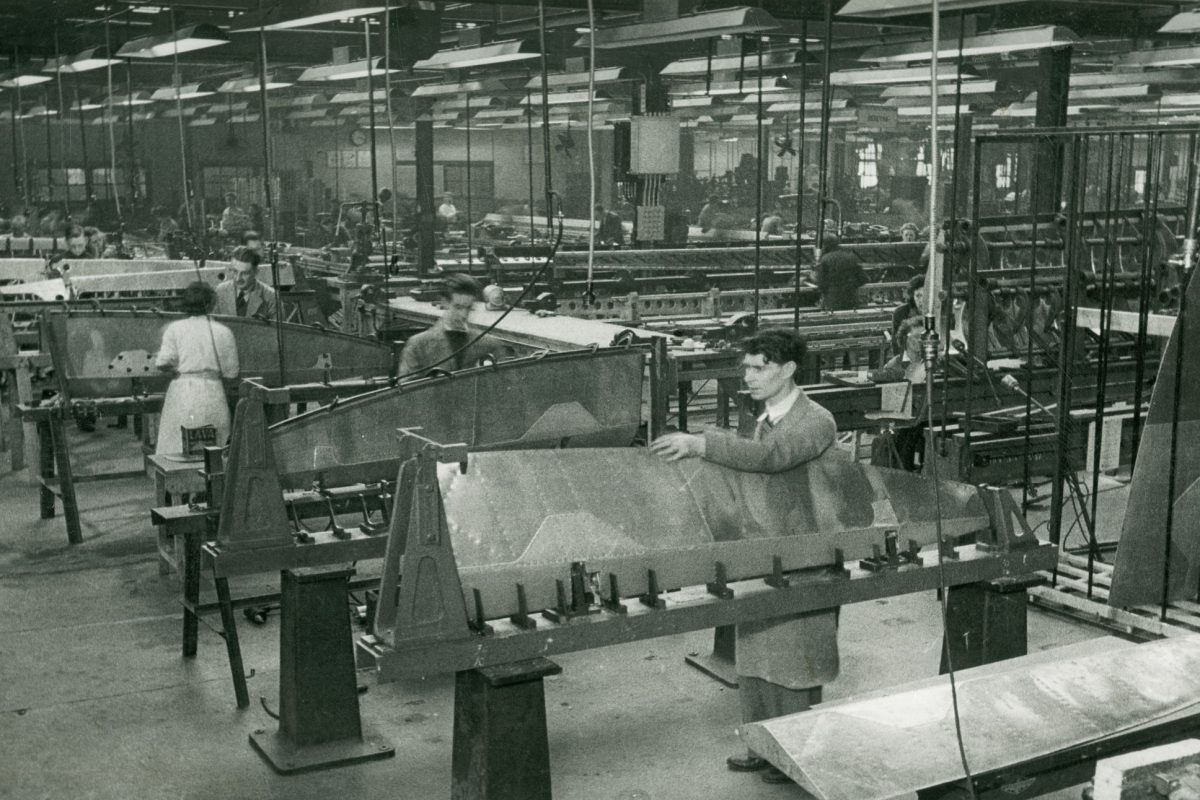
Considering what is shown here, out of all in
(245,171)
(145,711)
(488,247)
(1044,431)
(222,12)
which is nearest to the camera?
(145,711)

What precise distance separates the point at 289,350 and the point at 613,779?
4.03 meters

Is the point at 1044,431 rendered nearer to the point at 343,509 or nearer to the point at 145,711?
the point at 343,509

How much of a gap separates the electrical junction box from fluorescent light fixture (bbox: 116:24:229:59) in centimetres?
299

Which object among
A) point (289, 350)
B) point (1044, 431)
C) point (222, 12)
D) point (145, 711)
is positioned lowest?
point (145, 711)

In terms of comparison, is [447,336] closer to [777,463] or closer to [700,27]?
[700,27]

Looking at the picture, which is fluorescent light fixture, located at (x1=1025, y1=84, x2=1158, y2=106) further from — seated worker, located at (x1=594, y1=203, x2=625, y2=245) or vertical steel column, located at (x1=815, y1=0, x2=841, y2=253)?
vertical steel column, located at (x1=815, y1=0, x2=841, y2=253)

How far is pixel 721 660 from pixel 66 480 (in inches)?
152

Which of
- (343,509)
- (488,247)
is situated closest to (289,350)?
(343,509)

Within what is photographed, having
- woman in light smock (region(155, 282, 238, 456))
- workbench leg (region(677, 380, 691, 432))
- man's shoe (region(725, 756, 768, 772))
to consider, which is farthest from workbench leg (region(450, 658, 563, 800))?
workbench leg (region(677, 380, 691, 432))

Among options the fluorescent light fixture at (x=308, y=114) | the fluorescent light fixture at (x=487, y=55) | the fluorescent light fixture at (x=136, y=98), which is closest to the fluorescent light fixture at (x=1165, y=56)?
the fluorescent light fixture at (x=487, y=55)

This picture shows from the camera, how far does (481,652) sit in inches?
139

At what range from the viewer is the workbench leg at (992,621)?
4387mm

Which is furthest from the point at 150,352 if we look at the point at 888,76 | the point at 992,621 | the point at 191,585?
the point at 888,76

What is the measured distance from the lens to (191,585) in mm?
5301
